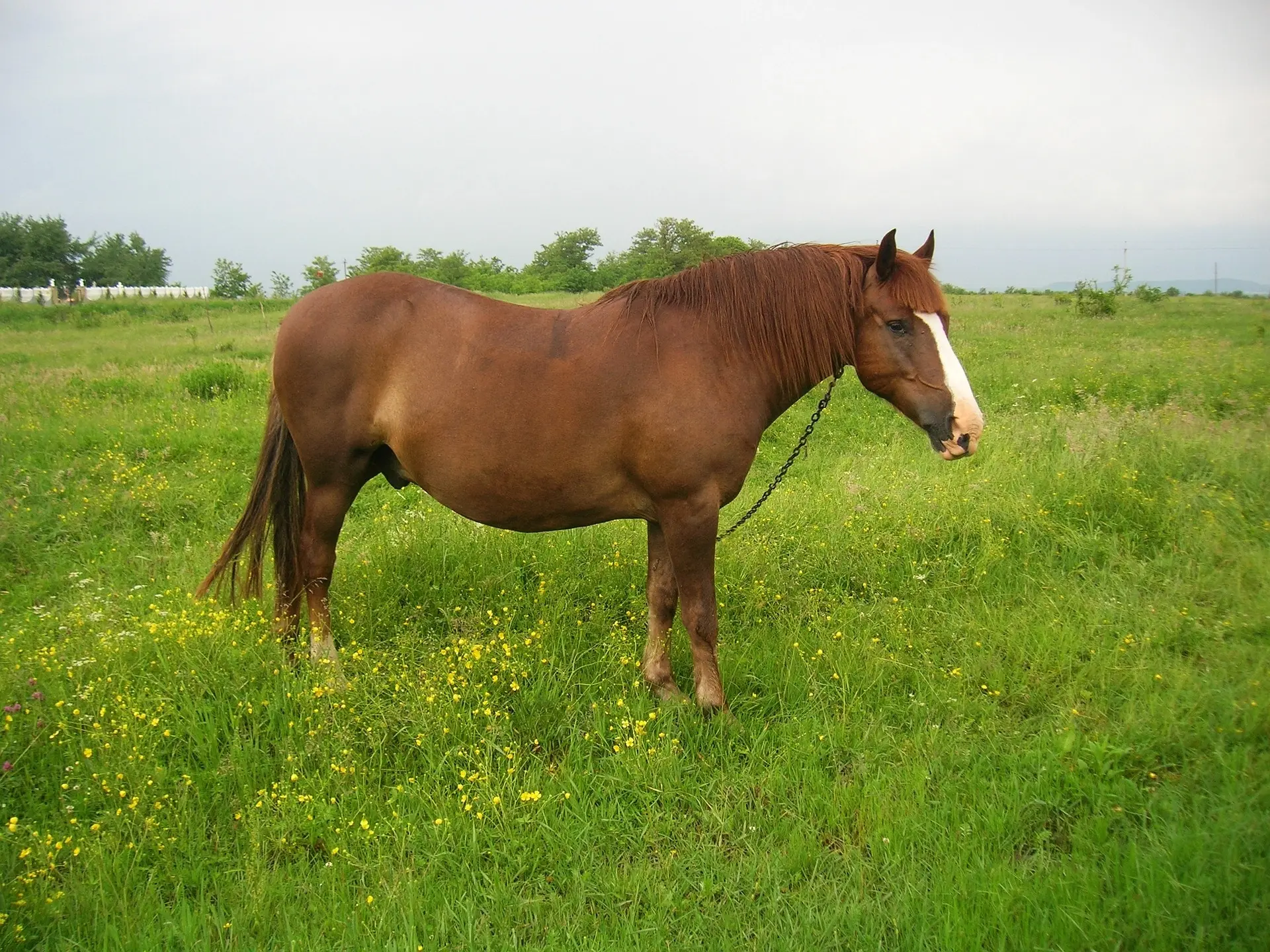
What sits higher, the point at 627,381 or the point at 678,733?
the point at 627,381

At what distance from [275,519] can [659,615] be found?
2.23 m

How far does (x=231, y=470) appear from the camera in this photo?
21.4 feet

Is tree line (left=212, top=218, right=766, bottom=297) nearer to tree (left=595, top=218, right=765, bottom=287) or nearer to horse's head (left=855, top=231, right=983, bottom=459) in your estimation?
tree (left=595, top=218, right=765, bottom=287)

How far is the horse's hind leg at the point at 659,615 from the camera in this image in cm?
362

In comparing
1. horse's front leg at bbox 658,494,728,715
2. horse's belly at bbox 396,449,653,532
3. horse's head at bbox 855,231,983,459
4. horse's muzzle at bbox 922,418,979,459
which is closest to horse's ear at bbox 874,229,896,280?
horse's head at bbox 855,231,983,459

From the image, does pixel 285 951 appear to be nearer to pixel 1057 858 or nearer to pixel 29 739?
pixel 29 739

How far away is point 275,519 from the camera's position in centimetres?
393

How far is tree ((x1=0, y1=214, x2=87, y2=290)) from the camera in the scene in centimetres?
3803

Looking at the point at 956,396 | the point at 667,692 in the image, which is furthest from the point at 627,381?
the point at 667,692

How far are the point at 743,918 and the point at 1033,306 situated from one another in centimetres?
2449

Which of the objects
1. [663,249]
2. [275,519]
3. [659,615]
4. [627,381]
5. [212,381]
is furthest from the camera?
[663,249]

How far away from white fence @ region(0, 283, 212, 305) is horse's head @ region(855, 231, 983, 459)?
100 feet

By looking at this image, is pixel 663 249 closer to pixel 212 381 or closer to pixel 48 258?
pixel 212 381

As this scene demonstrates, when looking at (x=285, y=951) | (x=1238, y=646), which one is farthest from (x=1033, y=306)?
(x=285, y=951)
